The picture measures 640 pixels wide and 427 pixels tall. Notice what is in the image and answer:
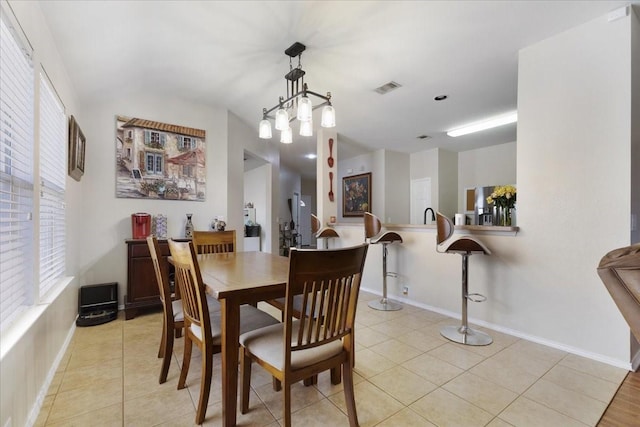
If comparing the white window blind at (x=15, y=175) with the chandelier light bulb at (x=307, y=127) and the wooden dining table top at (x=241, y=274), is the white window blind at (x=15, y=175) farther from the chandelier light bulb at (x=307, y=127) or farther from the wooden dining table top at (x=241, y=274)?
the chandelier light bulb at (x=307, y=127)

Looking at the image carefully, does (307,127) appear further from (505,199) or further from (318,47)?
→ (505,199)

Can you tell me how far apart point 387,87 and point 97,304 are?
4.11 m

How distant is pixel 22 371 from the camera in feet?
4.75

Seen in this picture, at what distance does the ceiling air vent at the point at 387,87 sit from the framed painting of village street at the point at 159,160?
97.6 inches

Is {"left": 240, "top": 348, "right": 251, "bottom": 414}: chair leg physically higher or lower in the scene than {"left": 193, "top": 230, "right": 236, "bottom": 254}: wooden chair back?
lower

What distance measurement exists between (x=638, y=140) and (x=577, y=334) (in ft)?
5.29

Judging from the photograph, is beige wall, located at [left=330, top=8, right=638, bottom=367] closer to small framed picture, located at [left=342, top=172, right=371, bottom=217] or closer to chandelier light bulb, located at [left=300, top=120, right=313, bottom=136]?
chandelier light bulb, located at [left=300, top=120, right=313, bottom=136]

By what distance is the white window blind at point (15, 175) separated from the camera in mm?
1365

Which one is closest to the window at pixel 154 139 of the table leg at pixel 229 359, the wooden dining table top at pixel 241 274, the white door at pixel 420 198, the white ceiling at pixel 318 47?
the white ceiling at pixel 318 47

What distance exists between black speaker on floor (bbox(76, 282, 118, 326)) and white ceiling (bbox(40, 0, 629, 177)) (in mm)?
2119

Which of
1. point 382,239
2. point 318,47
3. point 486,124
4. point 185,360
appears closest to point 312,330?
point 185,360

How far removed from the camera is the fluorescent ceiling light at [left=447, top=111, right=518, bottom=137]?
13.8ft

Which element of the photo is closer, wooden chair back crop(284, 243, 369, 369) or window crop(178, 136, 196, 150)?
wooden chair back crop(284, 243, 369, 369)

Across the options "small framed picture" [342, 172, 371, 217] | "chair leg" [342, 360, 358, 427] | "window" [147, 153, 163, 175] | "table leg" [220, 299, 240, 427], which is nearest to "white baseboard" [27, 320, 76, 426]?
"table leg" [220, 299, 240, 427]
